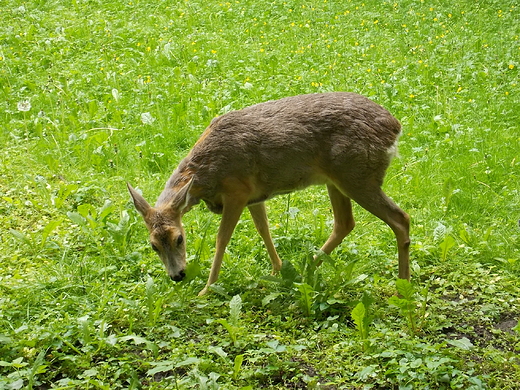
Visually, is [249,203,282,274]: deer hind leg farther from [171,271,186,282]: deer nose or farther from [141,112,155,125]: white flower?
[141,112,155,125]: white flower

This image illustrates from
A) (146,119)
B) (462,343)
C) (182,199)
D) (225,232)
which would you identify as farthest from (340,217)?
(146,119)

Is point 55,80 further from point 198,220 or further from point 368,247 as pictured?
point 368,247

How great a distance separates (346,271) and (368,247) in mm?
989

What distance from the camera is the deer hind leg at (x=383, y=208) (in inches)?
228

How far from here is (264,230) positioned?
6441 millimetres

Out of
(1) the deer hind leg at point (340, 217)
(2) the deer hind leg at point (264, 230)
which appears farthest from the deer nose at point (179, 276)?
(1) the deer hind leg at point (340, 217)

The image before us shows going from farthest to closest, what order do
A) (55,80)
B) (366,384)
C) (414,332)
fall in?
1. (55,80)
2. (414,332)
3. (366,384)

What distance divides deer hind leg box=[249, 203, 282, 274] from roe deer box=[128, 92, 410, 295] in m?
0.01

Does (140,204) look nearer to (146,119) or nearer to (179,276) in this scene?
(179,276)

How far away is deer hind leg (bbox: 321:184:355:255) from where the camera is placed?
6383mm

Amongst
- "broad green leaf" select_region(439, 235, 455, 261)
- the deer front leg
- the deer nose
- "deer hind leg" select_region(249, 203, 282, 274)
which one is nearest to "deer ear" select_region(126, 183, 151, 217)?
the deer nose

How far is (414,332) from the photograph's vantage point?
5.19 meters

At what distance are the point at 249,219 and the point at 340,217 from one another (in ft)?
4.35

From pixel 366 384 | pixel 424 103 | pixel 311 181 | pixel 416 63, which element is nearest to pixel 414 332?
pixel 366 384
